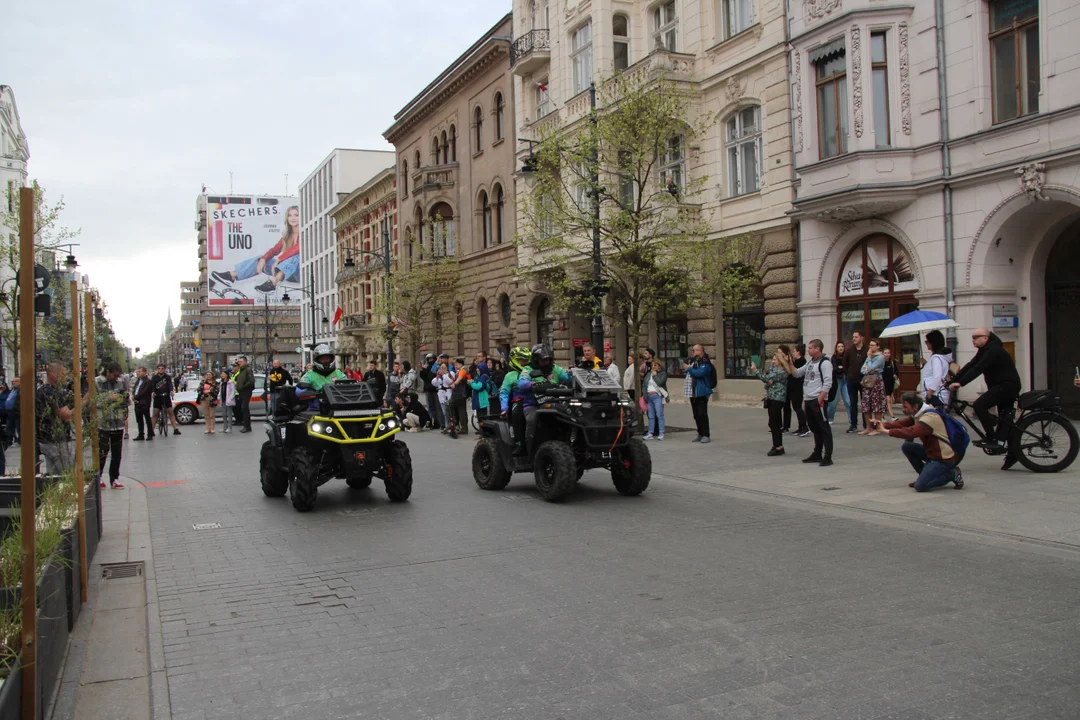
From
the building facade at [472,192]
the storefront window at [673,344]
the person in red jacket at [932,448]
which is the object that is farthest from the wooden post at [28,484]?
the building facade at [472,192]

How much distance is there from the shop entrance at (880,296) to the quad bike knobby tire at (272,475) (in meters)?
13.0

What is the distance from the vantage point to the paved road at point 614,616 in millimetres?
4277

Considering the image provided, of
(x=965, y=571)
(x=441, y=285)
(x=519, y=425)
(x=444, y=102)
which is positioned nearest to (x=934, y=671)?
(x=965, y=571)

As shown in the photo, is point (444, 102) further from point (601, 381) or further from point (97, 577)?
point (97, 577)

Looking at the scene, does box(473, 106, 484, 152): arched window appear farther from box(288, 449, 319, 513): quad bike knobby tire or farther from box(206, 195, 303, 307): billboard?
box(206, 195, 303, 307): billboard

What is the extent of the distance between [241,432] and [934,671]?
2123 cm

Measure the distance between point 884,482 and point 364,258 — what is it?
55721 millimetres

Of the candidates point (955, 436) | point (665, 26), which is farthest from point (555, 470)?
point (665, 26)

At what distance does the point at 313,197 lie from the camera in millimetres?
85875

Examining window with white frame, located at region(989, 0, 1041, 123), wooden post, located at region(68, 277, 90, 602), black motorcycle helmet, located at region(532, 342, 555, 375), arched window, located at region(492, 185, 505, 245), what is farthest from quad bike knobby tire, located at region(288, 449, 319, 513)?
arched window, located at region(492, 185, 505, 245)

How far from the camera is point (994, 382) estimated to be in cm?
1100

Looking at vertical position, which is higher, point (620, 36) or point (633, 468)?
point (620, 36)

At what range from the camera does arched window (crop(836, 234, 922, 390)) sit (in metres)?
19.3

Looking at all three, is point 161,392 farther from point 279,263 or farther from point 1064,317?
point 279,263
